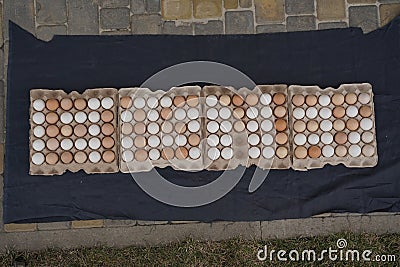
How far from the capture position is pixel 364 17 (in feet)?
10.6

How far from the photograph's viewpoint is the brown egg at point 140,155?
3.00 m

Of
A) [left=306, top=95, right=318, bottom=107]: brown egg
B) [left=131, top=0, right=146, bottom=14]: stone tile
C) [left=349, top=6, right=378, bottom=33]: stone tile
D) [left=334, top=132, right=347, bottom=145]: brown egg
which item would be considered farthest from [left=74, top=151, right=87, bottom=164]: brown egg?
[left=349, top=6, right=378, bottom=33]: stone tile

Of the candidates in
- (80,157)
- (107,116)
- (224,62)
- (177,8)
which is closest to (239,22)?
(224,62)

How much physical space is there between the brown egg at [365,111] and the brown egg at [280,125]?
1.39 feet

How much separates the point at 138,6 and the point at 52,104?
766mm

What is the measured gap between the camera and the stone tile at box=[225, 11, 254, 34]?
3227 mm

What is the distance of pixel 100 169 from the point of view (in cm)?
304

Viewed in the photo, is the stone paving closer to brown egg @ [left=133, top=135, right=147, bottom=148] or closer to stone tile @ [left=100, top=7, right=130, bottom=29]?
stone tile @ [left=100, top=7, right=130, bottom=29]

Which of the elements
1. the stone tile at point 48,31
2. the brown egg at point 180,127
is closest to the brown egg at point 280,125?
the brown egg at point 180,127

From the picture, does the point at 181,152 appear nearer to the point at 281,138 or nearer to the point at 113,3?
the point at 281,138

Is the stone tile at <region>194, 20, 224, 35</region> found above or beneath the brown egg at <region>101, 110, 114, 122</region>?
above

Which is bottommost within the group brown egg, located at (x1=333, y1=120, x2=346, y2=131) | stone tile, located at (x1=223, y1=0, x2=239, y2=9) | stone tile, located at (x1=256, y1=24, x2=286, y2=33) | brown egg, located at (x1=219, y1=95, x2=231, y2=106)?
brown egg, located at (x1=333, y1=120, x2=346, y2=131)

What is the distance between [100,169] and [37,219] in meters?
0.45

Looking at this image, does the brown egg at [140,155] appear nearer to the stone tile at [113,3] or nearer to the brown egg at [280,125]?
the brown egg at [280,125]
